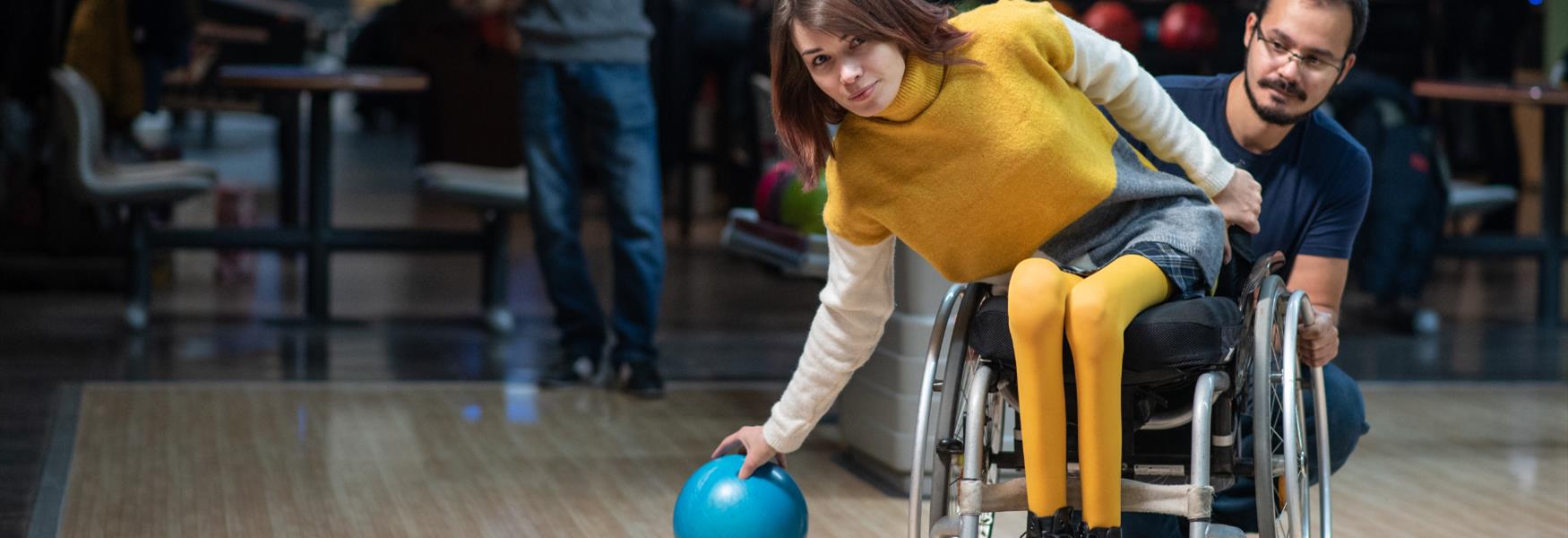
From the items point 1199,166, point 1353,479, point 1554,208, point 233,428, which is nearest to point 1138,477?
point 1199,166

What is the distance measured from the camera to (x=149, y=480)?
3740 millimetres

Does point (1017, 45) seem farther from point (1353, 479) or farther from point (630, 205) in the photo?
point (630, 205)

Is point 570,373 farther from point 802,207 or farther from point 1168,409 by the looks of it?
point 1168,409

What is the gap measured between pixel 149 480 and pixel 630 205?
5.01 feet

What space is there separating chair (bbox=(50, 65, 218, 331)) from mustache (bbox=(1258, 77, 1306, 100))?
4.25 metres

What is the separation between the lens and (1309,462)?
2824mm

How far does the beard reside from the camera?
2.56 metres

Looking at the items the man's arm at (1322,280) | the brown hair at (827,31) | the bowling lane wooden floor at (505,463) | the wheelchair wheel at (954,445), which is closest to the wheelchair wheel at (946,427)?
the wheelchair wheel at (954,445)

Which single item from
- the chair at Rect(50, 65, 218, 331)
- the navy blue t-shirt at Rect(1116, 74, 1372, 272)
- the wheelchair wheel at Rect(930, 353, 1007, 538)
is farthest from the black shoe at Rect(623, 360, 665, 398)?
the wheelchair wheel at Rect(930, 353, 1007, 538)

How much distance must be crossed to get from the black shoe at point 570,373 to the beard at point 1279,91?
2631 millimetres

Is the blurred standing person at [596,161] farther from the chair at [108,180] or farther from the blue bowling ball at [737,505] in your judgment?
the blue bowling ball at [737,505]

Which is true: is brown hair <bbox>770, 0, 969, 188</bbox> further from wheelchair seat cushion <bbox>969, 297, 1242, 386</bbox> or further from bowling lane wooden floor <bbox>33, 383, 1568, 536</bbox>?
bowling lane wooden floor <bbox>33, 383, 1568, 536</bbox>

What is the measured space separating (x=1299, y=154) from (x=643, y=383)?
2461mm

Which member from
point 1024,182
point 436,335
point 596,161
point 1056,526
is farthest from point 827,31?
point 436,335
